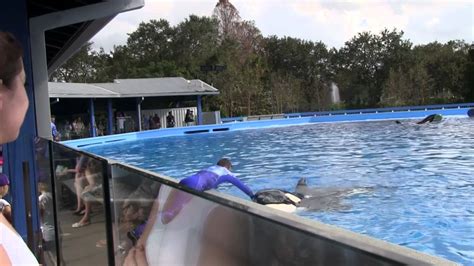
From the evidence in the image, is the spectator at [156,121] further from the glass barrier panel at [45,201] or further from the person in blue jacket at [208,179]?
the glass barrier panel at [45,201]

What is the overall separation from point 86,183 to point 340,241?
2.23 meters

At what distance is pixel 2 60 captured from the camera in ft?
3.79

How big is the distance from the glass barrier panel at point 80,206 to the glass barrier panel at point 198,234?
19 cm

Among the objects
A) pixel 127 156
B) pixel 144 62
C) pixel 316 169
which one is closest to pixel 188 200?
pixel 316 169

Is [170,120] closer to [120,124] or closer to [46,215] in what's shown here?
[120,124]

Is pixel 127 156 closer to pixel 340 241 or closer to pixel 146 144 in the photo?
pixel 146 144

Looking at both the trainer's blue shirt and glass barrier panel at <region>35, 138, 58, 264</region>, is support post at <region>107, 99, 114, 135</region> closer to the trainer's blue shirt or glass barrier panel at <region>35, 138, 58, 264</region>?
the trainer's blue shirt

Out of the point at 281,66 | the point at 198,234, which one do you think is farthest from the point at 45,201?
the point at 281,66

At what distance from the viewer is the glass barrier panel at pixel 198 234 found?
115cm

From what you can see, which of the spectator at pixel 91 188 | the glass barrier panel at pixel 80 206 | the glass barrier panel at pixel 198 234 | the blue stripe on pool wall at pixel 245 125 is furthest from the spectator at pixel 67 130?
the glass barrier panel at pixel 198 234

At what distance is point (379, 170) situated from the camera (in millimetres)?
12219

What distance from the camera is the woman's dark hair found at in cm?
116

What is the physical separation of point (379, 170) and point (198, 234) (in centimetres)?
1115

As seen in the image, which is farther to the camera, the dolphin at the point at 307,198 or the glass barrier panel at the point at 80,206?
the dolphin at the point at 307,198
